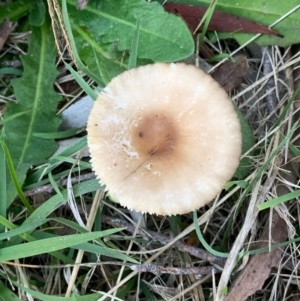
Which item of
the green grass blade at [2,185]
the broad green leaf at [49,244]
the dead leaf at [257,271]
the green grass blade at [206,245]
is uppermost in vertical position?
the green grass blade at [2,185]

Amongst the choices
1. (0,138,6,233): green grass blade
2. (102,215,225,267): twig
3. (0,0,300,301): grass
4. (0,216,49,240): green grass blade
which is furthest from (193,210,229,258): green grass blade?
(0,138,6,233): green grass blade

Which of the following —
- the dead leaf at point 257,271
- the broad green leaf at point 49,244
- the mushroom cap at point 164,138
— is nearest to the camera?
the mushroom cap at point 164,138

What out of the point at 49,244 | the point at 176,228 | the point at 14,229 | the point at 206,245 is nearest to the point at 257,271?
the point at 206,245

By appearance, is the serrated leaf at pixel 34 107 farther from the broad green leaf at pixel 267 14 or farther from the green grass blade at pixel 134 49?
the broad green leaf at pixel 267 14

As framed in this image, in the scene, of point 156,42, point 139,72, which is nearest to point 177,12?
point 156,42

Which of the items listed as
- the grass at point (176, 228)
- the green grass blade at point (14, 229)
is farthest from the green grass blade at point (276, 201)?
the green grass blade at point (14, 229)

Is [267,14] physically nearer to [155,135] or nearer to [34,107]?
[155,135]

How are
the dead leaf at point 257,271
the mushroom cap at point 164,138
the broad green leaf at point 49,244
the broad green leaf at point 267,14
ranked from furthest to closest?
the broad green leaf at point 267,14 → the dead leaf at point 257,271 → the broad green leaf at point 49,244 → the mushroom cap at point 164,138

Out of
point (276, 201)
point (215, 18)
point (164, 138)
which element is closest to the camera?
point (164, 138)
